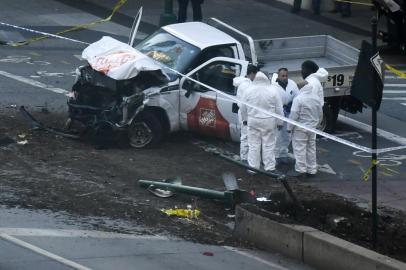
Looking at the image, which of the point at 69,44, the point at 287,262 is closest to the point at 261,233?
the point at 287,262

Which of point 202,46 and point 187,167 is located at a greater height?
point 202,46

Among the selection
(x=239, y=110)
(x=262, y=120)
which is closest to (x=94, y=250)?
(x=262, y=120)

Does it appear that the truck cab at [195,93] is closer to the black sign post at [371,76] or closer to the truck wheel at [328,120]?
the truck wheel at [328,120]

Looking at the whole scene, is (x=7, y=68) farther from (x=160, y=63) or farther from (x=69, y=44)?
(x=160, y=63)

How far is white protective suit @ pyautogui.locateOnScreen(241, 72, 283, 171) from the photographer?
14258 millimetres

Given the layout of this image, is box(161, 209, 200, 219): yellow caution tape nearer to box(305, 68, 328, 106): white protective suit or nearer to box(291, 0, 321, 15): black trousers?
box(305, 68, 328, 106): white protective suit

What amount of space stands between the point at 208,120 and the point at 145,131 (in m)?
1.04

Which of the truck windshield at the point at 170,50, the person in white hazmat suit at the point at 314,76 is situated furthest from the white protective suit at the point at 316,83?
the truck windshield at the point at 170,50

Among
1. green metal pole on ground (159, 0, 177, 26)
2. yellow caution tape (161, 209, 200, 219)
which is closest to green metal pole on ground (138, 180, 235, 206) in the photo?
yellow caution tape (161, 209, 200, 219)

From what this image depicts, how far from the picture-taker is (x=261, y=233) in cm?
1093

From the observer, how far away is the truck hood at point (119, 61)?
15.0 metres

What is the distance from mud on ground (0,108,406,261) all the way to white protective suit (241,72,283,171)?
309 mm

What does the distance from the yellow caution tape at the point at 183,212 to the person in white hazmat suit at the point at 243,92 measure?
2.90m

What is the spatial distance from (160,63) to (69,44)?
7950 millimetres
